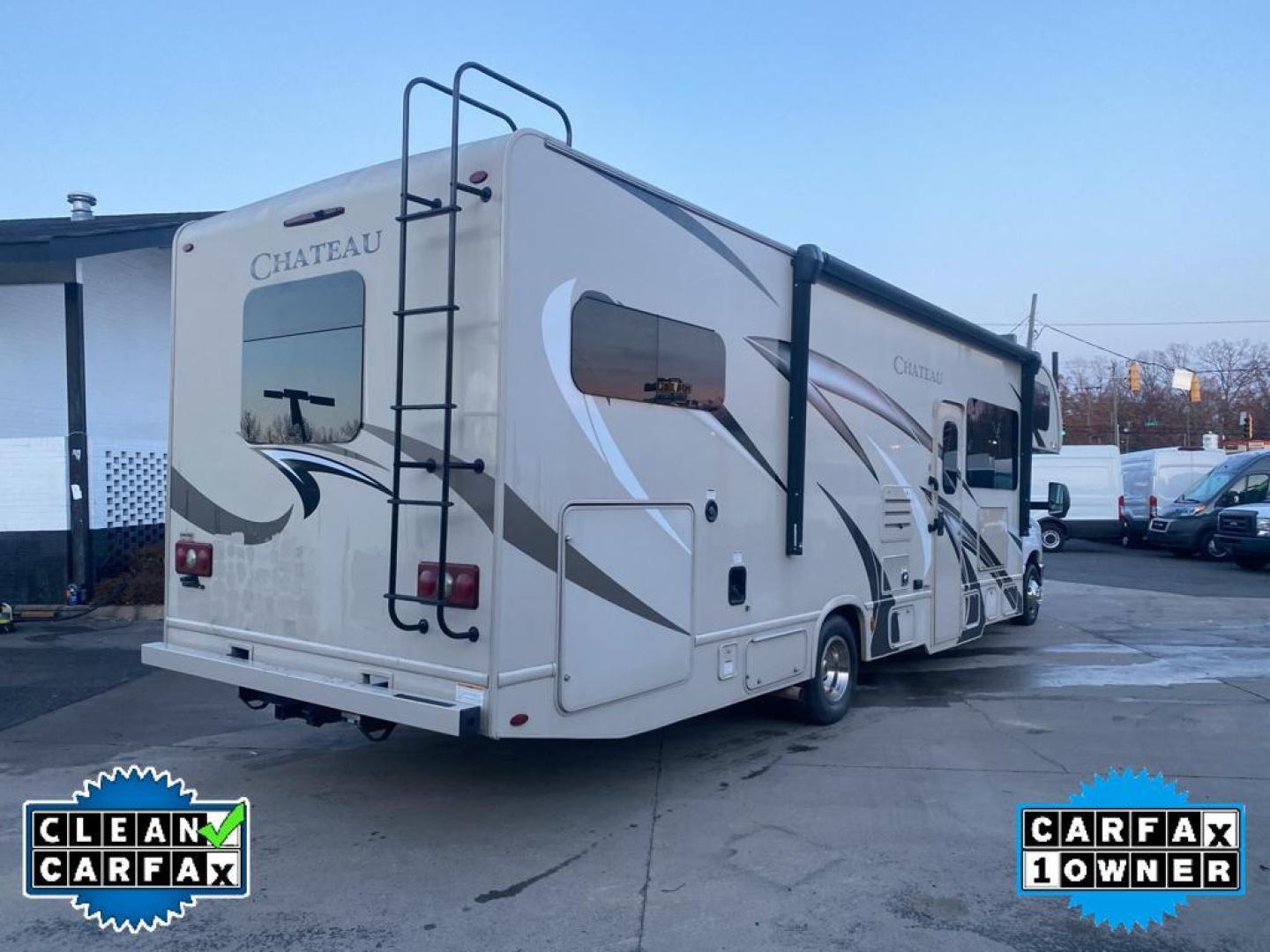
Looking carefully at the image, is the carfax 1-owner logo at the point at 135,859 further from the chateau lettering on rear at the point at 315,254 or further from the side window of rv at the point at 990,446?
the side window of rv at the point at 990,446

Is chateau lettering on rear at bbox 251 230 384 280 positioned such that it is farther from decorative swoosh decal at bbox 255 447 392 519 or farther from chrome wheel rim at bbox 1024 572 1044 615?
chrome wheel rim at bbox 1024 572 1044 615

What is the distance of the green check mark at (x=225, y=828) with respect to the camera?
15.0 feet

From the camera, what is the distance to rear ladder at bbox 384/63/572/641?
437 centimetres

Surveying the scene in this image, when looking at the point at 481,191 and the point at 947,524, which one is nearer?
the point at 481,191

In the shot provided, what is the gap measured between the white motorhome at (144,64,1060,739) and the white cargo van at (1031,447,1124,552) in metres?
17.5

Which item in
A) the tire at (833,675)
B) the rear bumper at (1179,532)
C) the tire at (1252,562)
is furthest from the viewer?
the rear bumper at (1179,532)

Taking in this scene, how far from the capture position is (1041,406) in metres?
10.6

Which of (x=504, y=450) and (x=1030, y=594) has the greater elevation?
(x=504, y=450)

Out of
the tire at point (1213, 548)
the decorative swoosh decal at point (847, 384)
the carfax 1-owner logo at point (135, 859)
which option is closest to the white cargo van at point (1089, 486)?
the tire at point (1213, 548)

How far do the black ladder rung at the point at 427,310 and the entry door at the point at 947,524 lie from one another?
484cm

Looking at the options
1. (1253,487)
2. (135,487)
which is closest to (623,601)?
(135,487)

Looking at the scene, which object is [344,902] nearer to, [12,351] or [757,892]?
[757,892]

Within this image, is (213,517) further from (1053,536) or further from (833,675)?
(1053,536)

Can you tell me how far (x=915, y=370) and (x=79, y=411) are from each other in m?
9.43
